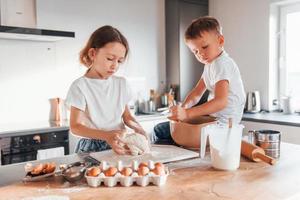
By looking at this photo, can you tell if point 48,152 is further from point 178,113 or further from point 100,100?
point 178,113

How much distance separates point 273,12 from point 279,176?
91.5 inches

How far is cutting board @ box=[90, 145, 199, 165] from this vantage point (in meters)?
1.04

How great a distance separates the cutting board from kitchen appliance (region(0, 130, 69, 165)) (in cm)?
113

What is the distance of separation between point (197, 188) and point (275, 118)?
1882mm

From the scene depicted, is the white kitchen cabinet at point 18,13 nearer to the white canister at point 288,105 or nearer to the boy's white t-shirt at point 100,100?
the boy's white t-shirt at point 100,100

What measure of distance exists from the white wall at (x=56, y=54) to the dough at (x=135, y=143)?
1.65 m

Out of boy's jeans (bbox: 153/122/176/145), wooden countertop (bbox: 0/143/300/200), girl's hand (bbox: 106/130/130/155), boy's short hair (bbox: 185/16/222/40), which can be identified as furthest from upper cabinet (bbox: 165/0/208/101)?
wooden countertop (bbox: 0/143/300/200)

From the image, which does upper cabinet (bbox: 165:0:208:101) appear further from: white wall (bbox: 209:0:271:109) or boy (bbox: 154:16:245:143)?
boy (bbox: 154:16:245:143)

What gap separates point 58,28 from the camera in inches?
101

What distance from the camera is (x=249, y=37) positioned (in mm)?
2975

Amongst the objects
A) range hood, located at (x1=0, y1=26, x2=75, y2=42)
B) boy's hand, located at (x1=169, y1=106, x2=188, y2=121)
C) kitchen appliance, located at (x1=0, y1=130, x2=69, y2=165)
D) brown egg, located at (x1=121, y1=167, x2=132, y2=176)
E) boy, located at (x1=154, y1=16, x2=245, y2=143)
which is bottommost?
kitchen appliance, located at (x1=0, y1=130, x2=69, y2=165)

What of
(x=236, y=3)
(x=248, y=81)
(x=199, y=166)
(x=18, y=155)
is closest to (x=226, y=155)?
(x=199, y=166)

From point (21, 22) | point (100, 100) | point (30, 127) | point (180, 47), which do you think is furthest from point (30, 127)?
point (180, 47)

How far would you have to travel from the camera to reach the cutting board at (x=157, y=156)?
3.40 ft
